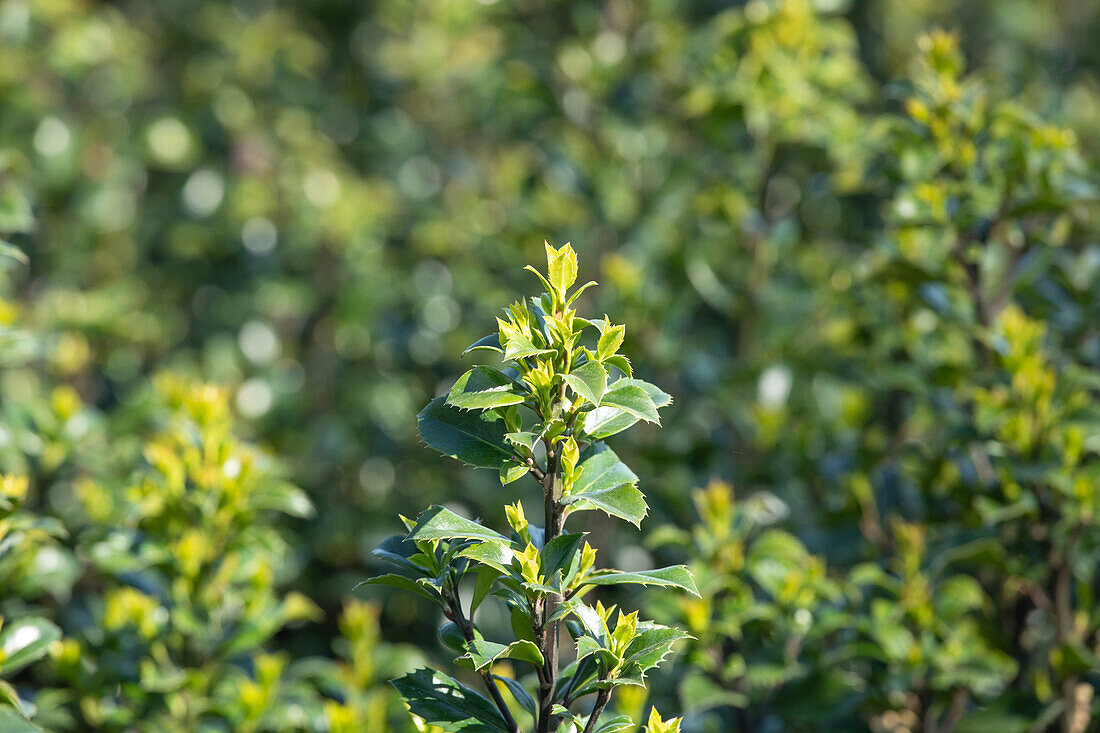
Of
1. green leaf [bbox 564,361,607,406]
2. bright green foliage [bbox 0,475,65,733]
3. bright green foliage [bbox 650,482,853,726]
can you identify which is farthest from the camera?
bright green foliage [bbox 650,482,853,726]

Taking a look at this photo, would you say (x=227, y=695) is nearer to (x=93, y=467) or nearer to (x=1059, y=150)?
(x=93, y=467)

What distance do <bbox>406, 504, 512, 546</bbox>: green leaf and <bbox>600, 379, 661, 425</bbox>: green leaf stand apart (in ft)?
0.50

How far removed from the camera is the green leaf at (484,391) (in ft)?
2.79

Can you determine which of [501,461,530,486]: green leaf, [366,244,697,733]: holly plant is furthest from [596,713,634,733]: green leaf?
[501,461,530,486]: green leaf

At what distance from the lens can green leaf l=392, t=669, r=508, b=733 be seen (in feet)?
2.95

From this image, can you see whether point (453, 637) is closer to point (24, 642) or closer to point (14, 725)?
point (14, 725)

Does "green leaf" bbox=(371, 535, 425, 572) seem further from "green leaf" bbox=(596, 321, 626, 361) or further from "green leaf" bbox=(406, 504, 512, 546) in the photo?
"green leaf" bbox=(596, 321, 626, 361)

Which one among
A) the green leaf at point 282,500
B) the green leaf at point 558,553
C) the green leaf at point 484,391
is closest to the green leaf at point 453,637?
the green leaf at point 558,553

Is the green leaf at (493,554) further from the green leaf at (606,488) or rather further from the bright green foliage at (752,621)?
the bright green foliage at (752,621)

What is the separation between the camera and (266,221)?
9.66 ft

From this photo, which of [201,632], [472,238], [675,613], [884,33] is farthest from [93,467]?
[884,33]

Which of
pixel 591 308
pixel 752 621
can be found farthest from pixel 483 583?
pixel 591 308

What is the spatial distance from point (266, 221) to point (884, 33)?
2.27 meters

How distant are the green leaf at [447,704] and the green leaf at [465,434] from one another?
21 centimetres
